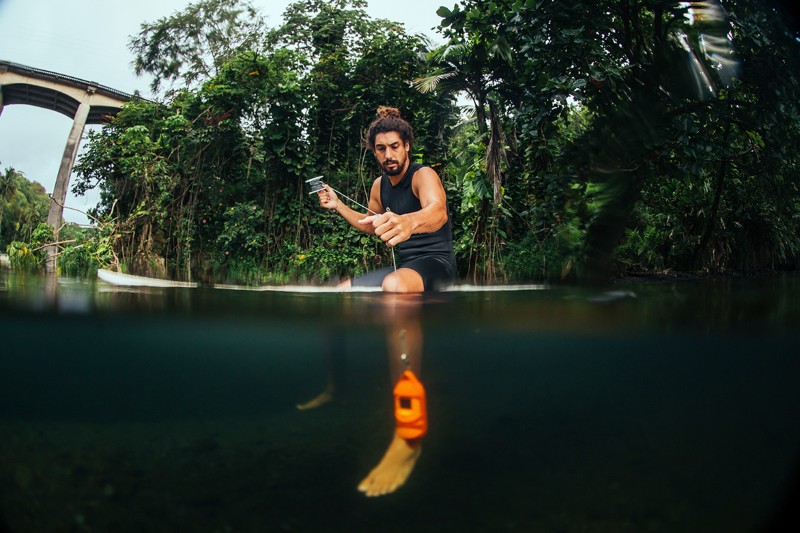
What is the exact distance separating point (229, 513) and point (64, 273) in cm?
199

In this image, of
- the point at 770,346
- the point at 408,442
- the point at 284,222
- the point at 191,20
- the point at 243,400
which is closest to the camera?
the point at 408,442

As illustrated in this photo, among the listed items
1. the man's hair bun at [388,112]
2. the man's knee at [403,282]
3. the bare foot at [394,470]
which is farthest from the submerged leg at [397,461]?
the man's hair bun at [388,112]

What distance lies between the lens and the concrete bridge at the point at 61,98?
2574mm

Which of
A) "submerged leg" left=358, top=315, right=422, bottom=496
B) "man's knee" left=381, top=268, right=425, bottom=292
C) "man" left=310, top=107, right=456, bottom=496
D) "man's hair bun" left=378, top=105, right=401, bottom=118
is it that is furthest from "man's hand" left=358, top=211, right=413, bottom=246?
"submerged leg" left=358, top=315, right=422, bottom=496

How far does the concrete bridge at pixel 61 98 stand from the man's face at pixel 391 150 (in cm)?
158

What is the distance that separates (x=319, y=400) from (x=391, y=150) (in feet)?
10.1

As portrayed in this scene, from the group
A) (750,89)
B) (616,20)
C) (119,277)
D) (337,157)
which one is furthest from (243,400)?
(750,89)

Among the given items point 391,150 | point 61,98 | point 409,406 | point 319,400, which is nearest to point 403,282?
point 391,150

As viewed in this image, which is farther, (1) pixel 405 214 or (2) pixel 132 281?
(2) pixel 132 281

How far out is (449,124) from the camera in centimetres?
275

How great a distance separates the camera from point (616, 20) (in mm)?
3074

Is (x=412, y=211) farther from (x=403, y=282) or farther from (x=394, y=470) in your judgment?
(x=394, y=470)

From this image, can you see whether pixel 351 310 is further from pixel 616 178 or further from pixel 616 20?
pixel 616 20

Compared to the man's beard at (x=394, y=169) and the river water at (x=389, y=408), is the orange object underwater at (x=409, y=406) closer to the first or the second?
the river water at (x=389, y=408)
